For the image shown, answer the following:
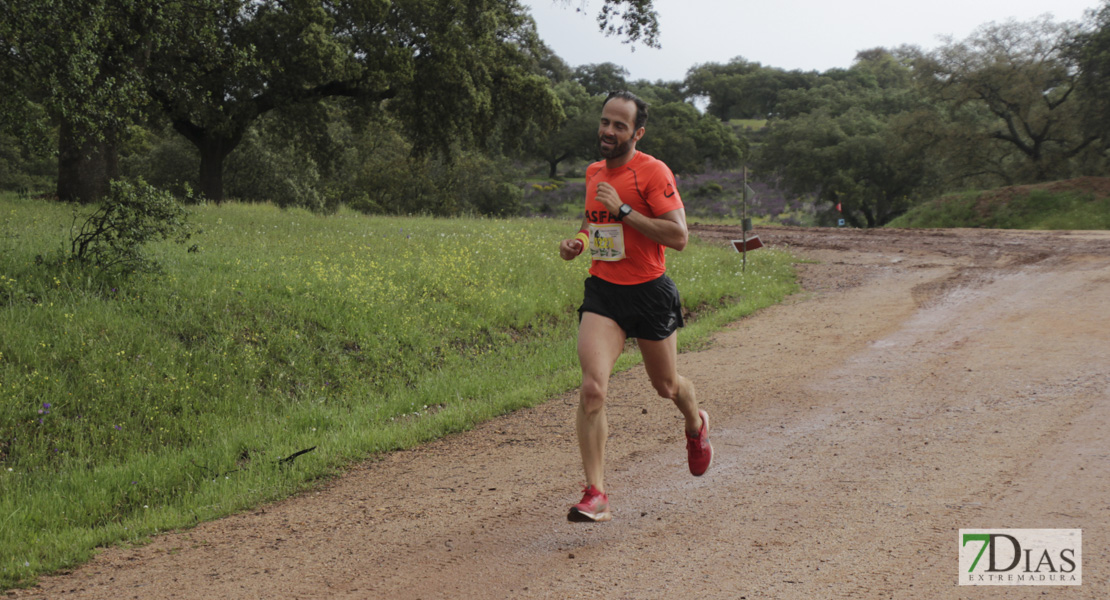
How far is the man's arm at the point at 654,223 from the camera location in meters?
4.05

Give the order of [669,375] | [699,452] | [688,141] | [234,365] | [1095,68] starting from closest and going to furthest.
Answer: [669,375]
[699,452]
[234,365]
[1095,68]
[688,141]

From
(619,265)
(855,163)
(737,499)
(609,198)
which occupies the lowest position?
(737,499)

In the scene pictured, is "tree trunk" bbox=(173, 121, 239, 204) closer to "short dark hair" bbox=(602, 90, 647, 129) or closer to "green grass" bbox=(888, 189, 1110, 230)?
"short dark hair" bbox=(602, 90, 647, 129)

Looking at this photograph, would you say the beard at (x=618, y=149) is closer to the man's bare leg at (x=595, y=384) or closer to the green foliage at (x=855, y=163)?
the man's bare leg at (x=595, y=384)

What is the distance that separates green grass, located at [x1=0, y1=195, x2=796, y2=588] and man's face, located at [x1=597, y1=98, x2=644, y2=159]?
310 centimetres

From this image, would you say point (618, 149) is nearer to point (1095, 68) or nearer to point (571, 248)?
point (571, 248)

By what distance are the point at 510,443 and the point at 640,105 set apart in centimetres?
299

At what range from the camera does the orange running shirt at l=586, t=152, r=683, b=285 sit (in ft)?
13.7

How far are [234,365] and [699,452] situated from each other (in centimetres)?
506

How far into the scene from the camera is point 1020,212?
84.5 feet

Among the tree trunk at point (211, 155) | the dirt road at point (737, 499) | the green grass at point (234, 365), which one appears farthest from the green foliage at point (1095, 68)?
the tree trunk at point (211, 155)

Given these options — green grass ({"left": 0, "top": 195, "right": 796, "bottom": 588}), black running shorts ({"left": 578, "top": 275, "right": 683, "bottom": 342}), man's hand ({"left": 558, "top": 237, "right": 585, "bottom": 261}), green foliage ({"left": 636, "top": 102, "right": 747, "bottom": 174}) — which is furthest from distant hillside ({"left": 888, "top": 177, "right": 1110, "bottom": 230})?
green foliage ({"left": 636, "top": 102, "right": 747, "bottom": 174})

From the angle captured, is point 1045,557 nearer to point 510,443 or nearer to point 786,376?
point 510,443

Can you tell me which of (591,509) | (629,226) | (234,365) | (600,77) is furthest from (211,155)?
(600,77)
